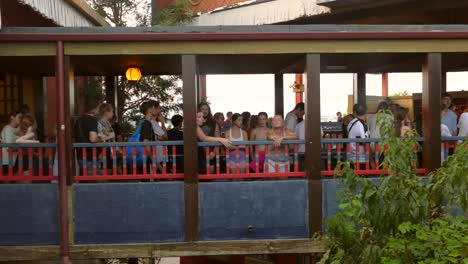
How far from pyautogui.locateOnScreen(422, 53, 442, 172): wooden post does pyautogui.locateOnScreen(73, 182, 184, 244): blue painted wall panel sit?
3080mm

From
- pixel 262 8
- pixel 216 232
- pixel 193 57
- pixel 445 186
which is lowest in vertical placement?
pixel 216 232

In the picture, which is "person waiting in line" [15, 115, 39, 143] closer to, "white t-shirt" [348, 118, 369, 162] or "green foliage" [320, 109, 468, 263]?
"white t-shirt" [348, 118, 369, 162]

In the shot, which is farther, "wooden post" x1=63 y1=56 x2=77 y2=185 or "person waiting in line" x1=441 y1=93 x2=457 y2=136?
"person waiting in line" x1=441 y1=93 x2=457 y2=136

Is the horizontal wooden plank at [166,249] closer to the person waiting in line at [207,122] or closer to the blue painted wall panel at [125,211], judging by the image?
the blue painted wall panel at [125,211]

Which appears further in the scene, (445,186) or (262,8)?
(262,8)

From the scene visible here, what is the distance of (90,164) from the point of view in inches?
314

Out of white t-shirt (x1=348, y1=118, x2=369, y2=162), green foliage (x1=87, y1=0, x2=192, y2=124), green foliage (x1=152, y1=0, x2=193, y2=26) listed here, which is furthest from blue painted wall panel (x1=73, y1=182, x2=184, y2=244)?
green foliage (x1=152, y1=0, x2=193, y2=26)

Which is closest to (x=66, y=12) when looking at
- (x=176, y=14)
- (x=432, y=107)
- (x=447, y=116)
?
(x=432, y=107)

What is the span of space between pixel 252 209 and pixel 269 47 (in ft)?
6.44

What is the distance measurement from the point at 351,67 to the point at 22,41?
550 centimetres

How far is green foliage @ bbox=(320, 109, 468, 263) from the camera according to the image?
5426mm

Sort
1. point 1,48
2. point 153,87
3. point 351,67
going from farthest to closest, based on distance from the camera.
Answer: point 153,87
point 351,67
point 1,48

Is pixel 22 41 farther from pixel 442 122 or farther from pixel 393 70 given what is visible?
pixel 393 70

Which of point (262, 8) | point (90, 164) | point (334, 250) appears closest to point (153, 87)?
point (262, 8)
